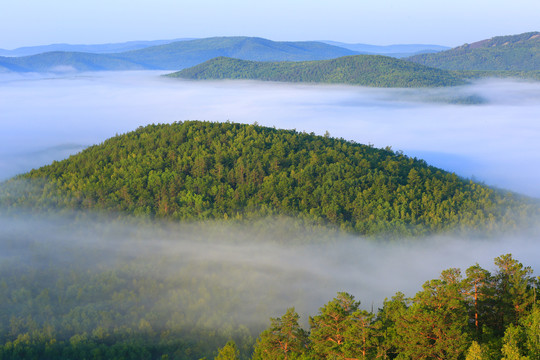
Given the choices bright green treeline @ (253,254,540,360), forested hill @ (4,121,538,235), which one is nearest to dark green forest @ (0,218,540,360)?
bright green treeline @ (253,254,540,360)

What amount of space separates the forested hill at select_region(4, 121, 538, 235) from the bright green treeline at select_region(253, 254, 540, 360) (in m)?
74.4

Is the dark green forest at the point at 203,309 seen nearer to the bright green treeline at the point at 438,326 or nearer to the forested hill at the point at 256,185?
the bright green treeline at the point at 438,326

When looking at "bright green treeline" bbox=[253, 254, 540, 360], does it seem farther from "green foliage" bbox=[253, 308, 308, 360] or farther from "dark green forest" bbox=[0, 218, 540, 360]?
"dark green forest" bbox=[0, 218, 540, 360]

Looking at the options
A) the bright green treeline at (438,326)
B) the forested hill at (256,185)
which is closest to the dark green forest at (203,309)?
the bright green treeline at (438,326)

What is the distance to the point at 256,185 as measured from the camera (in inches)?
5123

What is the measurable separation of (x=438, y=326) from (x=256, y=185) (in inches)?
3711

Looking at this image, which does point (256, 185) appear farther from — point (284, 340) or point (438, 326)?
point (438, 326)

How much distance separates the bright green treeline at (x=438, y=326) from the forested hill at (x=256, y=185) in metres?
74.4

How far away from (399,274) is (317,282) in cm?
1980

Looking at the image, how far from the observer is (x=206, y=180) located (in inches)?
5094

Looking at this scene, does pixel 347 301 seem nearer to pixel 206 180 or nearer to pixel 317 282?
pixel 317 282

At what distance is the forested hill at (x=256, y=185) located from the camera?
123m

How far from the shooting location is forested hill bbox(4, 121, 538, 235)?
403 ft

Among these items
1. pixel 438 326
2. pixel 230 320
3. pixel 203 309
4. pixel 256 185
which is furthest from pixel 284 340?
pixel 256 185
